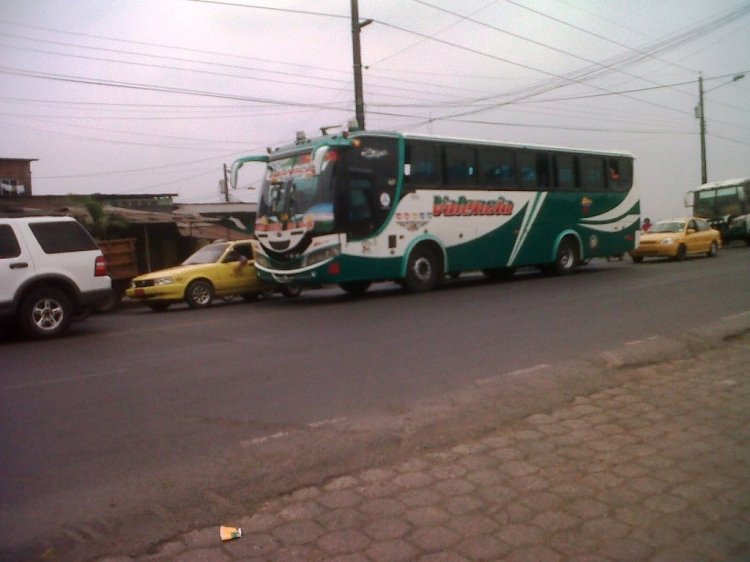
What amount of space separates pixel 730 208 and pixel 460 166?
22.5 metres

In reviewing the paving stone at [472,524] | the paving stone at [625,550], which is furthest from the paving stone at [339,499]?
the paving stone at [625,550]

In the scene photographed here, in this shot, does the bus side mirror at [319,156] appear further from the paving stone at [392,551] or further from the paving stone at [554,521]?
the paving stone at [392,551]

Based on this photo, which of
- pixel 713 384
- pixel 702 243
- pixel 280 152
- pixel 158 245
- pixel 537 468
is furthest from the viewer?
pixel 702 243

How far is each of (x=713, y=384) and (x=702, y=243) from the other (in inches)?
860

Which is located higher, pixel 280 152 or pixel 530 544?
pixel 280 152

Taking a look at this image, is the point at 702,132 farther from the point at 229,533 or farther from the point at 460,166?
the point at 229,533

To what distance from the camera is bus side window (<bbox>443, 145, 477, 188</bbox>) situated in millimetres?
16609

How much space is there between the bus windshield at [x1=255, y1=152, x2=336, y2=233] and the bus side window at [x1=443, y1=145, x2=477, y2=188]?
3.43m

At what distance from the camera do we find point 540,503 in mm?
3992

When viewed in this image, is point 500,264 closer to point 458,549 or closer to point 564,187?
point 564,187

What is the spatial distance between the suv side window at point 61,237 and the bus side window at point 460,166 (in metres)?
8.35

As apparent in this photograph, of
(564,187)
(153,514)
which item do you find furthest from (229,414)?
(564,187)

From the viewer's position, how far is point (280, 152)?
610 inches

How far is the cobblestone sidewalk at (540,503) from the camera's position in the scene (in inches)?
137
